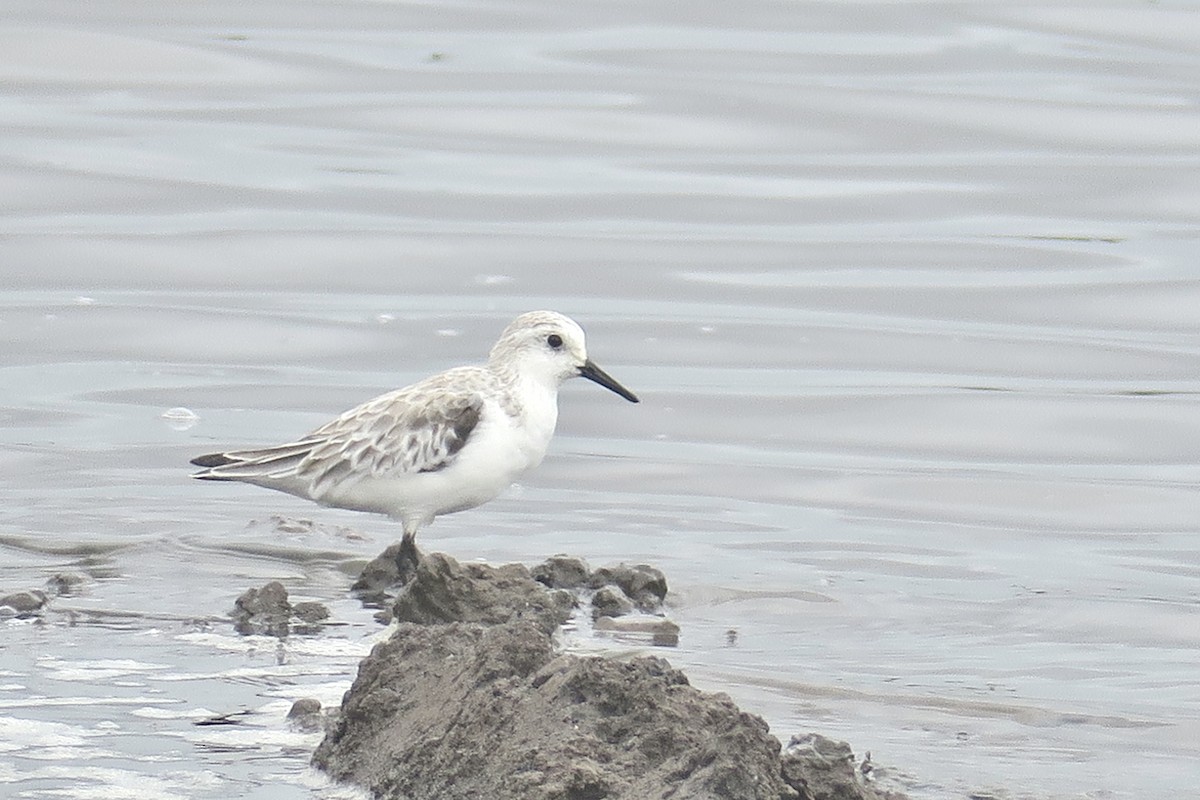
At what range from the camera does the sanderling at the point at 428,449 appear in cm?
802

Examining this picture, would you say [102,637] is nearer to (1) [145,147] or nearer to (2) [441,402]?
(2) [441,402]

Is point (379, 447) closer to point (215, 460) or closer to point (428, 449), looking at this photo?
point (428, 449)

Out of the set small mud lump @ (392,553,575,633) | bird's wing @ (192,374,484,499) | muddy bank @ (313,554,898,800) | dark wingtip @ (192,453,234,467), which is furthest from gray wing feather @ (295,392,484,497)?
muddy bank @ (313,554,898,800)

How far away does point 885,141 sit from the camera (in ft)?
55.4

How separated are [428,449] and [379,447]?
0.70 ft

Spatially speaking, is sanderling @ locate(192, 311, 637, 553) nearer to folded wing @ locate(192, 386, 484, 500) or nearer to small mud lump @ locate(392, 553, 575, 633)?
folded wing @ locate(192, 386, 484, 500)

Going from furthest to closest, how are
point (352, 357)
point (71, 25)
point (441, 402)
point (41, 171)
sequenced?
point (71, 25) → point (41, 171) → point (352, 357) → point (441, 402)

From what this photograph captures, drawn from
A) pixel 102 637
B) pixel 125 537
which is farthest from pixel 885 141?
pixel 102 637

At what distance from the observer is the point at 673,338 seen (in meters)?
12.8

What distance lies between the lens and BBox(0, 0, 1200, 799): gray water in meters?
6.66

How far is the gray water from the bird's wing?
35 cm

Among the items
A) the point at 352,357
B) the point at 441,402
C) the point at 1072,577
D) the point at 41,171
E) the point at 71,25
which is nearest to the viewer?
the point at 441,402

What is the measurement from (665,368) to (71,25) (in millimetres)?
8590

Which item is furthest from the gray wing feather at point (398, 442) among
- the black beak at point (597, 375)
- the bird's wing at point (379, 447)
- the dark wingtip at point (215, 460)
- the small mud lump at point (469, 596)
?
the small mud lump at point (469, 596)
